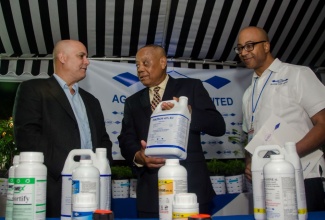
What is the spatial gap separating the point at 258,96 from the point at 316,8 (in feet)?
5.34

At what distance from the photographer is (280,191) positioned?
1.19m

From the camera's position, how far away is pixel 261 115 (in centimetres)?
223

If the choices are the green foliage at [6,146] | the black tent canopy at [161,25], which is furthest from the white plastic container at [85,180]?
the green foliage at [6,146]

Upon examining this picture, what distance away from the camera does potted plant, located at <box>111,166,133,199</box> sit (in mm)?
3621

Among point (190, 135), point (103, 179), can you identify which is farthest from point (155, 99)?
point (103, 179)

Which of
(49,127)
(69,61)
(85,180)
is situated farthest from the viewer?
(69,61)

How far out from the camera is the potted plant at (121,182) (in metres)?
3.62

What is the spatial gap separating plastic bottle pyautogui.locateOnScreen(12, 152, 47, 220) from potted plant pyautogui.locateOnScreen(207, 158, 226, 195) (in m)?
2.56

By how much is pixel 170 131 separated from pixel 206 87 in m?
2.40

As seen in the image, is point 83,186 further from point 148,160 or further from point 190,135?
point 190,135

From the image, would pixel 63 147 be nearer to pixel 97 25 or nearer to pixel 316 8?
pixel 97 25

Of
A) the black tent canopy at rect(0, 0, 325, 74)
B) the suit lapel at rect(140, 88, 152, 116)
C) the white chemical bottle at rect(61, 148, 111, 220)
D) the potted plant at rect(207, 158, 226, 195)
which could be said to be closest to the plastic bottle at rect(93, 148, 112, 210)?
the white chemical bottle at rect(61, 148, 111, 220)

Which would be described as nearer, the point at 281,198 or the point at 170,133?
the point at 281,198

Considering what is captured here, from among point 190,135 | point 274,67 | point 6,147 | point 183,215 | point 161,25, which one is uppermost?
point 161,25
